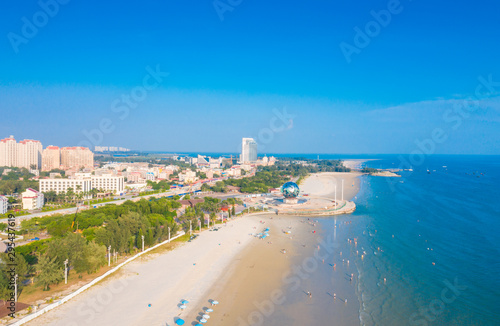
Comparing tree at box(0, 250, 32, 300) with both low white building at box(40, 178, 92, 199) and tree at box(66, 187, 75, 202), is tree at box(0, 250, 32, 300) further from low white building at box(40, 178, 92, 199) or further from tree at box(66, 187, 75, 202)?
Answer: low white building at box(40, 178, 92, 199)

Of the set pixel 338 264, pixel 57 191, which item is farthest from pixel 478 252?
pixel 57 191

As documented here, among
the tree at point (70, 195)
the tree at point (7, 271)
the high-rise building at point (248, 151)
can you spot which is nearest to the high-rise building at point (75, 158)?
the tree at point (70, 195)

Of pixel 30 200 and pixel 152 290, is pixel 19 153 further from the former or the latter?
pixel 152 290

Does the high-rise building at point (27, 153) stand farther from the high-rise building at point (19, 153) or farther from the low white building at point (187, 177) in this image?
the low white building at point (187, 177)

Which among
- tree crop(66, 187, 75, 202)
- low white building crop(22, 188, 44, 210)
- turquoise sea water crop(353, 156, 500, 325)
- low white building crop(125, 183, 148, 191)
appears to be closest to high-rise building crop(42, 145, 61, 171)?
low white building crop(125, 183, 148, 191)

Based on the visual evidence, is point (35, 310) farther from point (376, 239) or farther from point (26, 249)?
point (376, 239)

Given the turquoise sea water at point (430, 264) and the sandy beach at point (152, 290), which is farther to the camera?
the turquoise sea water at point (430, 264)

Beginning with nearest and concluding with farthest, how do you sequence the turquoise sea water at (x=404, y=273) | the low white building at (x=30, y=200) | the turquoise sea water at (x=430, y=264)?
1. the turquoise sea water at (x=404, y=273)
2. the turquoise sea water at (x=430, y=264)
3. the low white building at (x=30, y=200)
